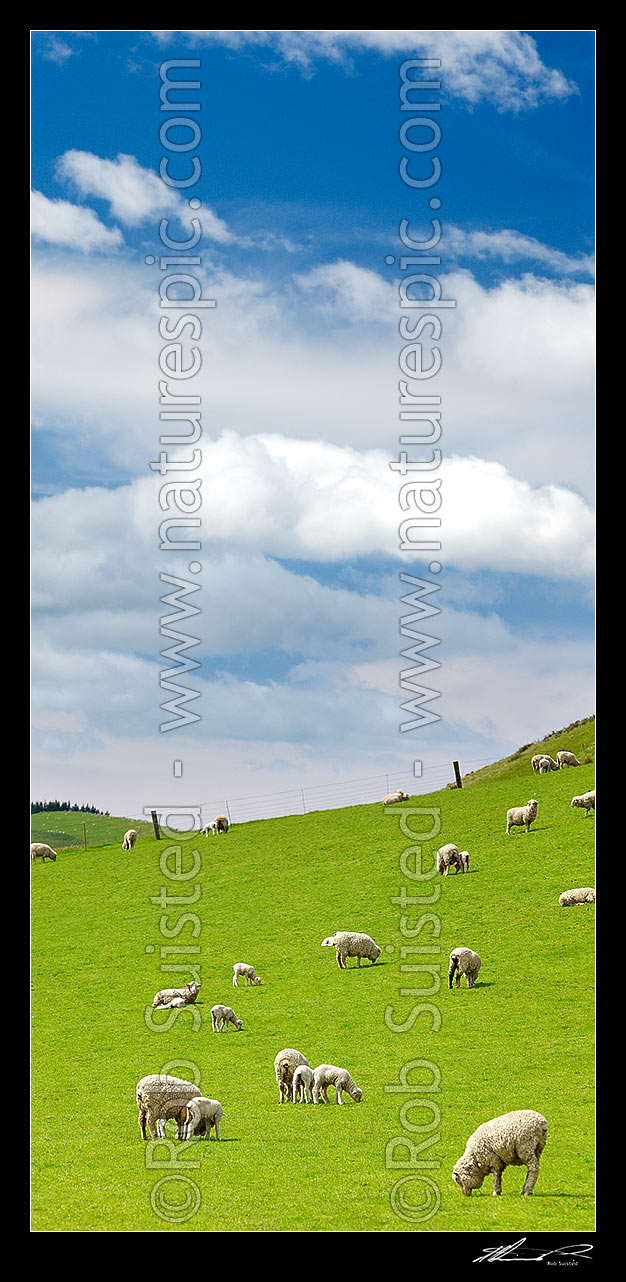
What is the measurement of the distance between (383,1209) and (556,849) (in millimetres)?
26075

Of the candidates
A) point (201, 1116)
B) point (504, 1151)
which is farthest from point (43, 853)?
point (504, 1151)

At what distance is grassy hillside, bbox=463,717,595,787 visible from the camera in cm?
6431

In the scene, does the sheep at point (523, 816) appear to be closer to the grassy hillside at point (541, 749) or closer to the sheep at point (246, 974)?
the sheep at point (246, 974)

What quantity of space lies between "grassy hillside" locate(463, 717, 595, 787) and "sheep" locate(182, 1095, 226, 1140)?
46615mm

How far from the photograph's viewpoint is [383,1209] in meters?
13.0

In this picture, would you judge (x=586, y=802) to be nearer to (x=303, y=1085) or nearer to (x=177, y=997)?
(x=177, y=997)

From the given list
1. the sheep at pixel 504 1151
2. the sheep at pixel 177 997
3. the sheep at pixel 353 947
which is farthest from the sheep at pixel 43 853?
the sheep at pixel 504 1151

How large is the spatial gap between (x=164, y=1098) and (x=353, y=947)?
13878 mm

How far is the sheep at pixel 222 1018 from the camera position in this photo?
2600 cm

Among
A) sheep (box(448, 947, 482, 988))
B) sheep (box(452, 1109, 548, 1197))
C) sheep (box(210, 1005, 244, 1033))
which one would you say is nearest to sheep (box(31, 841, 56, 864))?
sheep (box(210, 1005, 244, 1033))
